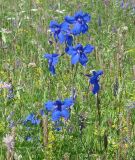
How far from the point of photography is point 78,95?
270cm

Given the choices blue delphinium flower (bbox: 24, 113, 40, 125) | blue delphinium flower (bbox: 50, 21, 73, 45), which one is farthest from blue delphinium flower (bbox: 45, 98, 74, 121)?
blue delphinium flower (bbox: 50, 21, 73, 45)

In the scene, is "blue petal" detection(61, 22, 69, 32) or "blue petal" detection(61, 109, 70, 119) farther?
"blue petal" detection(61, 22, 69, 32)

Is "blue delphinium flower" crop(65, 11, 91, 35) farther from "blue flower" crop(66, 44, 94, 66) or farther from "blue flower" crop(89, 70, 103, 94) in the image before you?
"blue flower" crop(89, 70, 103, 94)

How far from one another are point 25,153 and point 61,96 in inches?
17.7

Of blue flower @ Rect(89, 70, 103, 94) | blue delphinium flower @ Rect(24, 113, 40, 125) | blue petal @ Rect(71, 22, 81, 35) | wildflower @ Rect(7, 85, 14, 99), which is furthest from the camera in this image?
wildflower @ Rect(7, 85, 14, 99)

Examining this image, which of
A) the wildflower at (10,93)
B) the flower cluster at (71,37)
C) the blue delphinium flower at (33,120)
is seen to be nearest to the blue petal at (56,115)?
the blue delphinium flower at (33,120)

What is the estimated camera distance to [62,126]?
2.17 meters

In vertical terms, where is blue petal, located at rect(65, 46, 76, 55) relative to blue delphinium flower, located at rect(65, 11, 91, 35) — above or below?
below

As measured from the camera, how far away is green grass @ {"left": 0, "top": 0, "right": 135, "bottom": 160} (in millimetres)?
2076

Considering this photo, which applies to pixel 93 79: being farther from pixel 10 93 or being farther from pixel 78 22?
pixel 10 93

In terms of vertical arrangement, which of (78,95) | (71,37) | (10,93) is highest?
(71,37)

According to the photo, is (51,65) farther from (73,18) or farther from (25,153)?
(25,153)

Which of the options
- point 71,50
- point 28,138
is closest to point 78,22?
point 71,50

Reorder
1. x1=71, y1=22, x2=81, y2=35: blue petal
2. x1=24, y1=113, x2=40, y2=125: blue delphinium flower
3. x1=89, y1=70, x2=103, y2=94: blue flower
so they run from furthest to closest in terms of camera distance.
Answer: x1=71, y1=22, x2=81, y2=35: blue petal
x1=24, y1=113, x2=40, y2=125: blue delphinium flower
x1=89, y1=70, x2=103, y2=94: blue flower
